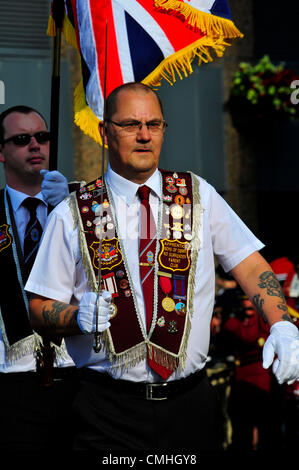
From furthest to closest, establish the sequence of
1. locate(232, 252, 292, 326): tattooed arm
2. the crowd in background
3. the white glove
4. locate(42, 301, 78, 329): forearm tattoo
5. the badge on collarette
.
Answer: the crowd in background, the badge on collarette, locate(232, 252, 292, 326): tattooed arm, locate(42, 301, 78, 329): forearm tattoo, the white glove

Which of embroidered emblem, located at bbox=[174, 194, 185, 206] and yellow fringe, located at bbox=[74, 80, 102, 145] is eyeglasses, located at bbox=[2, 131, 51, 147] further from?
embroidered emblem, located at bbox=[174, 194, 185, 206]

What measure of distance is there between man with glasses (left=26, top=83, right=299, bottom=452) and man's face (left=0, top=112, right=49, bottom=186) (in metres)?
1.12

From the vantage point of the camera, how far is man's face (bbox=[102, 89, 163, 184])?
3287mm

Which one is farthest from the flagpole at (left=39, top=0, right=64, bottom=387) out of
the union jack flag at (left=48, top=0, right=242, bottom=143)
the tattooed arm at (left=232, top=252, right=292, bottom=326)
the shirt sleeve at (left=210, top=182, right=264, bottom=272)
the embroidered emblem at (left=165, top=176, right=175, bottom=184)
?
the tattooed arm at (left=232, top=252, right=292, bottom=326)

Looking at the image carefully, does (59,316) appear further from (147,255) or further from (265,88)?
(265,88)

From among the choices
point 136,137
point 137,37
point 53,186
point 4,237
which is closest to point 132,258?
point 136,137

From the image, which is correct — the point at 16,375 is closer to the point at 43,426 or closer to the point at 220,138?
the point at 43,426

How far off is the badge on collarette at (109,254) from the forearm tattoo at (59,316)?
0.84 ft

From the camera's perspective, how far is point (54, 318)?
3.14 metres

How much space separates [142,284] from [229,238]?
0.43m

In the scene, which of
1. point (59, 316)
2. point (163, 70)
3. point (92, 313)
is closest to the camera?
point (92, 313)

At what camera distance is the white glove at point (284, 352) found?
9.66ft

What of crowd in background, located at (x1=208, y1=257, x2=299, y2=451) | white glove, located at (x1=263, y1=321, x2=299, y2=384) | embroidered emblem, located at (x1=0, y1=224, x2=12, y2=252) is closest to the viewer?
white glove, located at (x1=263, y1=321, x2=299, y2=384)

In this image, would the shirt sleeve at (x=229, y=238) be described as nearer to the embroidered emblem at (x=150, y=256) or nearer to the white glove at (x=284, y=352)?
the embroidered emblem at (x=150, y=256)
